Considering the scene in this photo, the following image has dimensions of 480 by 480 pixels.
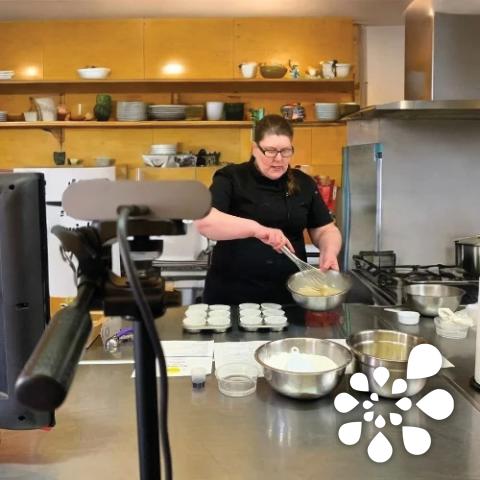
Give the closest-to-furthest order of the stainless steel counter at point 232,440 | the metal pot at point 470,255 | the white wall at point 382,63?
the stainless steel counter at point 232,440
the metal pot at point 470,255
the white wall at point 382,63

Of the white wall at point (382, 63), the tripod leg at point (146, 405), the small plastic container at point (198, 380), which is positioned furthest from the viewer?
the white wall at point (382, 63)

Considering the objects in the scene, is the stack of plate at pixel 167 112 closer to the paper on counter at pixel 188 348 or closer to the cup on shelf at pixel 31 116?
the cup on shelf at pixel 31 116

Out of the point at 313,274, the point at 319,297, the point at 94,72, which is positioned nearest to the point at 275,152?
the point at 313,274

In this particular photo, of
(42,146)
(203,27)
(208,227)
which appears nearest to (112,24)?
(203,27)

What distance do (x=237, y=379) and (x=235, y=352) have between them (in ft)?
0.70

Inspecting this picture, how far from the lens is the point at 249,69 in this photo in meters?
3.82

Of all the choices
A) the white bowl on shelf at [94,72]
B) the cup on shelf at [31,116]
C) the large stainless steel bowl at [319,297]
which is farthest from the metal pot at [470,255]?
the cup on shelf at [31,116]

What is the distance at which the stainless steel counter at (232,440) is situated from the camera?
3.08 ft

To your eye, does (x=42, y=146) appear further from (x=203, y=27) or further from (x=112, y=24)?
(x=203, y=27)

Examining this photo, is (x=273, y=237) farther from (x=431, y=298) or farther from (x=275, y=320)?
(x=431, y=298)

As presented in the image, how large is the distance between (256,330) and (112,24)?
3055 millimetres

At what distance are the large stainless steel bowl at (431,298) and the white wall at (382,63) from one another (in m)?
2.47

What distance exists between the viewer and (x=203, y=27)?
3949 mm

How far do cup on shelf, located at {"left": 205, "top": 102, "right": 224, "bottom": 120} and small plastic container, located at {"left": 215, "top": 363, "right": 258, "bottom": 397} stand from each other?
2.82 meters
